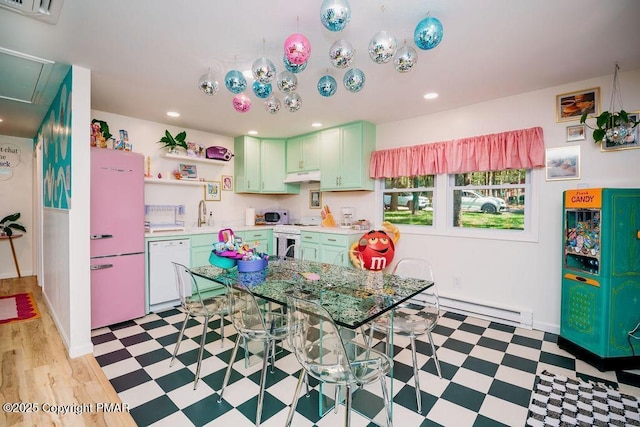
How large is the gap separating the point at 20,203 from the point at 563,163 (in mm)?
7744

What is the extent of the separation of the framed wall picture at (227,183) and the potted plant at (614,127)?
446 cm

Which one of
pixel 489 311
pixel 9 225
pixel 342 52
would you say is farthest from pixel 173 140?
pixel 489 311

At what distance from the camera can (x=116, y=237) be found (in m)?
3.04

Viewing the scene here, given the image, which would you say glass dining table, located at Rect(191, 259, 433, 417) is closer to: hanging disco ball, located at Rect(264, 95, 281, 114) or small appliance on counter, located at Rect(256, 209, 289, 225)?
hanging disco ball, located at Rect(264, 95, 281, 114)

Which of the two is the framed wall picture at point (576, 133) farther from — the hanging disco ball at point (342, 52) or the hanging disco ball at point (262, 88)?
→ the hanging disco ball at point (262, 88)

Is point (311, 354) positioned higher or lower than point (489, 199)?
lower

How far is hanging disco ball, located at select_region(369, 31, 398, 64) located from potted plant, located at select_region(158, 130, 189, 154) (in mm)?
3335

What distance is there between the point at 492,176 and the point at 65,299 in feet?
14.7

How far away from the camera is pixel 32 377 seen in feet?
6.95

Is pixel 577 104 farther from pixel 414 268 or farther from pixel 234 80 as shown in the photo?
pixel 234 80

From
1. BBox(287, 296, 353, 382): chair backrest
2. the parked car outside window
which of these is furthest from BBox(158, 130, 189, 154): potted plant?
the parked car outside window

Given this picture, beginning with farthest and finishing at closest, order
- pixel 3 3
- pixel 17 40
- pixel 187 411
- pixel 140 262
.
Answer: pixel 140 262
pixel 17 40
pixel 187 411
pixel 3 3

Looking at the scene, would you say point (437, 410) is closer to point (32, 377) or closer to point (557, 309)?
point (557, 309)

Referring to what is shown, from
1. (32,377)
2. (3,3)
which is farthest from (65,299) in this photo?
(3,3)
